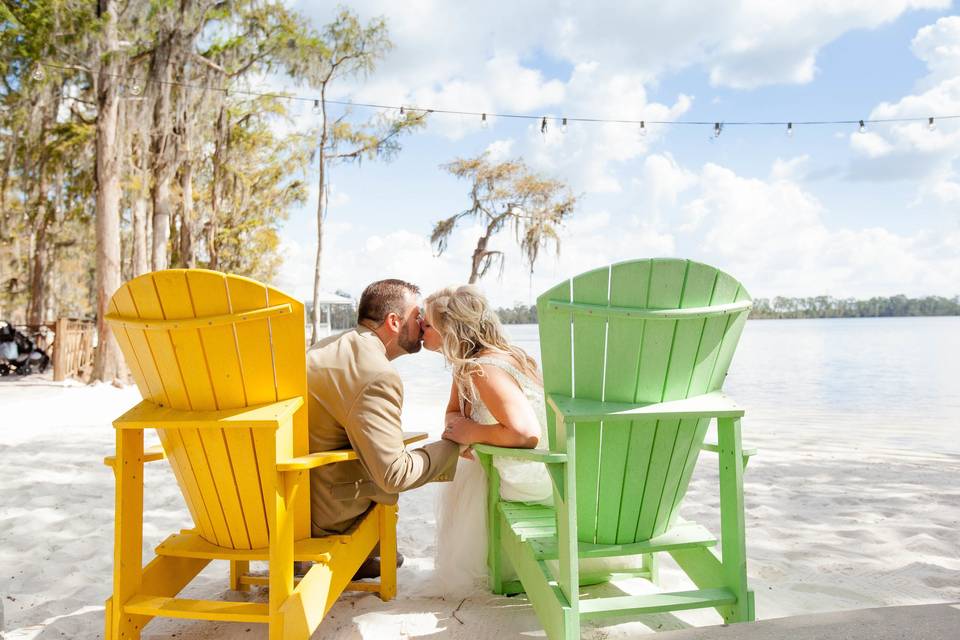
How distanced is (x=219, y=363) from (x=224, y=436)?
7.8 inches

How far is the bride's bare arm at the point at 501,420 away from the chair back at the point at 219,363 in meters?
0.52

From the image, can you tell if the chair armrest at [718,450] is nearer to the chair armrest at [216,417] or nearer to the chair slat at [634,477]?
the chair slat at [634,477]

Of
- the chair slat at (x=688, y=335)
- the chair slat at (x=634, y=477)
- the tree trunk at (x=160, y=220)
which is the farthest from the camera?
the tree trunk at (x=160, y=220)

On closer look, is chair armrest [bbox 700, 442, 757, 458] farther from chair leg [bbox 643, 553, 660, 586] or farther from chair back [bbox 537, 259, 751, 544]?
chair leg [bbox 643, 553, 660, 586]

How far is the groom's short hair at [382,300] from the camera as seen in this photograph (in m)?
2.27

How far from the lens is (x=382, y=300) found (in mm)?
2281

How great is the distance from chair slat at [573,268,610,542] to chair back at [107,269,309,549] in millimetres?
718

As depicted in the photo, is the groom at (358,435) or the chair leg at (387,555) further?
the chair leg at (387,555)

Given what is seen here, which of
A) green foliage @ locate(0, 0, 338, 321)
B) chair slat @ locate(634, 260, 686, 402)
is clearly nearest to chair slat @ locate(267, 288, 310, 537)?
chair slat @ locate(634, 260, 686, 402)

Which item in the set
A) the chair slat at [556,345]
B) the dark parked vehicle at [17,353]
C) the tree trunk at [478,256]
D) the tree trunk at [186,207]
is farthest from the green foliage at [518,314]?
the dark parked vehicle at [17,353]

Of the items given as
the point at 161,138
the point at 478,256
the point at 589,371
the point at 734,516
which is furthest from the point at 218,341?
the point at 478,256

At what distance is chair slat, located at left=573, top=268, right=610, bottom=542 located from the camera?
172 cm

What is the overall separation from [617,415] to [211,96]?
37.3ft

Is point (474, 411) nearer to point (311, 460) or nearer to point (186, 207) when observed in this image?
point (311, 460)
